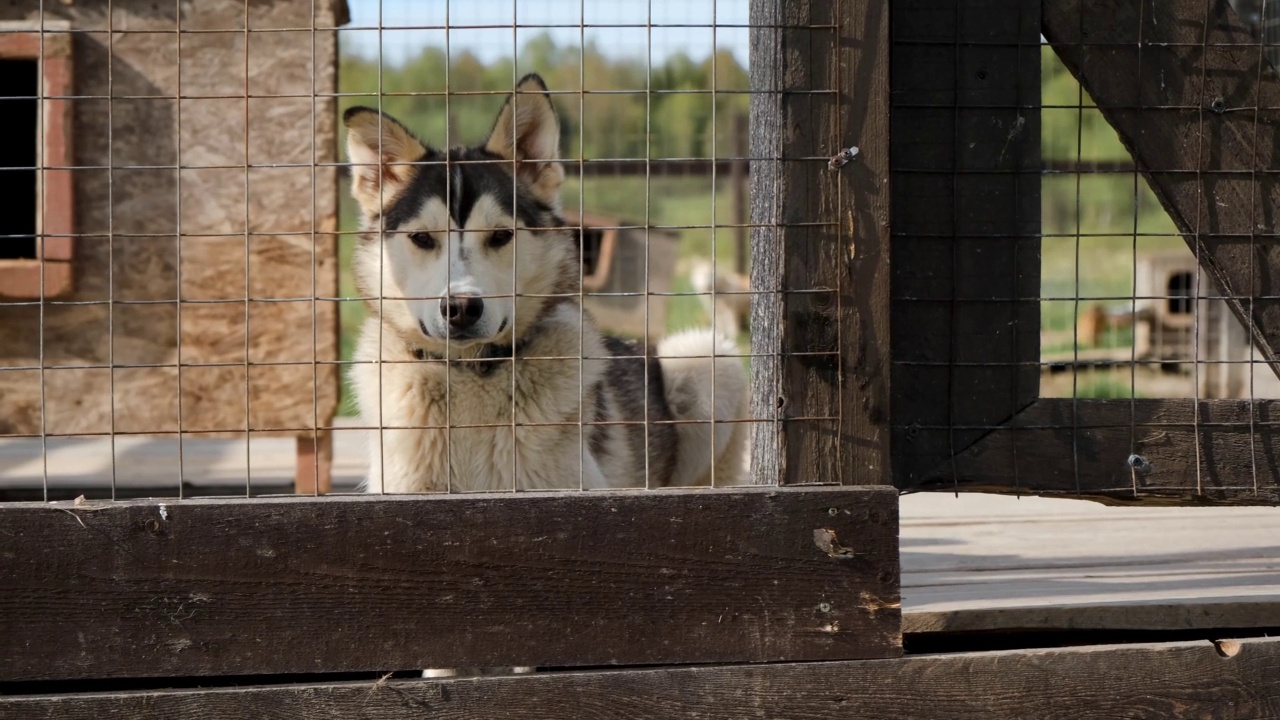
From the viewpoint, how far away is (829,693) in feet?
8.30

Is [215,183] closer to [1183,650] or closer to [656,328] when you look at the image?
[1183,650]

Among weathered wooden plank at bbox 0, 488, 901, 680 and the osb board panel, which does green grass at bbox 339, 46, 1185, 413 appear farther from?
weathered wooden plank at bbox 0, 488, 901, 680

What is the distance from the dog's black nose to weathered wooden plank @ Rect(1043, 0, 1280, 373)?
166 centimetres

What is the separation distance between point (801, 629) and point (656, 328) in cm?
898

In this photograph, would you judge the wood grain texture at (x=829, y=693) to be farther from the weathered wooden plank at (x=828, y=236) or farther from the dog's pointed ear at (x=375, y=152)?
the dog's pointed ear at (x=375, y=152)

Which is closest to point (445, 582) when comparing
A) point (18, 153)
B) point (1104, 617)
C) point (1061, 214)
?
point (1104, 617)

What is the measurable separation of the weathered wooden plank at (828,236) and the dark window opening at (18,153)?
5.72m

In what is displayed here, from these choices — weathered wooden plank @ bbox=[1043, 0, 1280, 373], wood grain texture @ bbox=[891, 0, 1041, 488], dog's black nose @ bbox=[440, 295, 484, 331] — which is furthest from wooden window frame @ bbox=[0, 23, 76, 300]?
weathered wooden plank @ bbox=[1043, 0, 1280, 373]

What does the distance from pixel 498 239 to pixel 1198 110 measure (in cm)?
200

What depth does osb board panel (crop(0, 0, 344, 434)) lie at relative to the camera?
5.64m

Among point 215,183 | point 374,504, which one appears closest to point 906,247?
point 374,504

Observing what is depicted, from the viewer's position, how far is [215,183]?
580 centimetres

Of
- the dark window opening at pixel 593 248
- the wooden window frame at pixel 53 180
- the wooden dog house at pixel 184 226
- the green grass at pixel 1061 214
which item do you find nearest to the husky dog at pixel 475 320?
the wooden dog house at pixel 184 226

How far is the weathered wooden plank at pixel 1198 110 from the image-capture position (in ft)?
9.03
